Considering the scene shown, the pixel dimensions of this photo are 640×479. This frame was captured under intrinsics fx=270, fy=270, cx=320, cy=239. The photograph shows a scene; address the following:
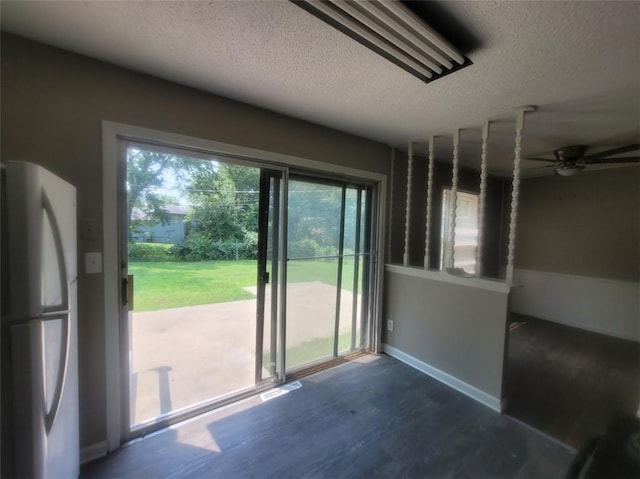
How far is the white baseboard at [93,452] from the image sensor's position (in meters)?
1.61

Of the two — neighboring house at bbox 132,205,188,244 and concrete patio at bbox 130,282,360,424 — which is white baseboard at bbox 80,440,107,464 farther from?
neighboring house at bbox 132,205,188,244

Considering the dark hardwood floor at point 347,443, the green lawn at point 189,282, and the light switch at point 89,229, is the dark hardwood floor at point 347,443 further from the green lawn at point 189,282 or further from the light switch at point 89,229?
the light switch at point 89,229

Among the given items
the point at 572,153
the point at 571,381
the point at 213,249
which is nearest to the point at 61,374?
the point at 213,249

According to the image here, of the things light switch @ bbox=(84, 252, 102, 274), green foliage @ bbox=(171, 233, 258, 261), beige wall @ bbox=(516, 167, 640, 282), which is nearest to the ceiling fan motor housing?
beige wall @ bbox=(516, 167, 640, 282)

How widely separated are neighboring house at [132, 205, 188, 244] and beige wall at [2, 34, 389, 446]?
0.24m

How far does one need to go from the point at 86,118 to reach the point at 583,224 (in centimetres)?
595

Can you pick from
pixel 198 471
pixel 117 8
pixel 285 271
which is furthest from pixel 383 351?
pixel 117 8

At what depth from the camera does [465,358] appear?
242cm

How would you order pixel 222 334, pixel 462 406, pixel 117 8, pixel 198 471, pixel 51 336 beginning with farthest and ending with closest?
pixel 222 334 → pixel 462 406 → pixel 198 471 → pixel 117 8 → pixel 51 336

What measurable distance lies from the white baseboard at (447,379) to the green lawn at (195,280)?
4.34 feet

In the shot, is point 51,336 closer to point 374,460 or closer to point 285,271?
point 285,271

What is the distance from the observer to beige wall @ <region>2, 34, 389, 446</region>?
140 cm

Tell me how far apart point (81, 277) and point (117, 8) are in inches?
55.0

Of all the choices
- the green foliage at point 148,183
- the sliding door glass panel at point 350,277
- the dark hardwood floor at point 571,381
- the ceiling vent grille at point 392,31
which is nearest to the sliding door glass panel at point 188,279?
the green foliage at point 148,183
